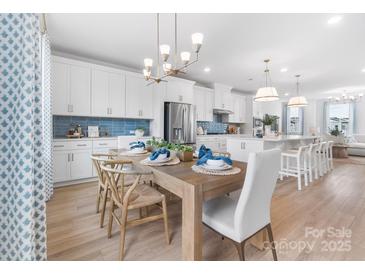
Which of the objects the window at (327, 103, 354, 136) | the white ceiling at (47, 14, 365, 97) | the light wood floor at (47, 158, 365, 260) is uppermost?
the white ceiling at (47, 14, 365, 97)

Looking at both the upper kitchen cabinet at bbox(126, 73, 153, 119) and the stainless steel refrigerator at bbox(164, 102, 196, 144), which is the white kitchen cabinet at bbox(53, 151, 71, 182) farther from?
the stainless steel refrigerator at bbox(164, 102, 196, 144)

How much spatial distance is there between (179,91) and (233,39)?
2.09 metres

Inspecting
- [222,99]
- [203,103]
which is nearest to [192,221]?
[203,103]

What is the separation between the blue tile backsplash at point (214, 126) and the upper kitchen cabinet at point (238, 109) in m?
0.37

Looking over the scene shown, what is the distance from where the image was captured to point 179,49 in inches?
134

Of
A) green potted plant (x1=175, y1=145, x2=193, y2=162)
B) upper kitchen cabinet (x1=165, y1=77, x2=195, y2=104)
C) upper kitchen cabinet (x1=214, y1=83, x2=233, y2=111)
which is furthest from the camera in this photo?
upper kitchen cabinet (x1=214, y1=83, x2=233, y2=111)

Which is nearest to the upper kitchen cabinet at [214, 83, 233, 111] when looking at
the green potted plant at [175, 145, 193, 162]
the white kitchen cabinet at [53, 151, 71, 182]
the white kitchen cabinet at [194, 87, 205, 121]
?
the white kitchen cabinet at [194, 87, 205, 121]

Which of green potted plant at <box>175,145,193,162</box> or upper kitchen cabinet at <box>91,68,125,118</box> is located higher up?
upper kitchen cabinet at <box>91,68,125,118</box>

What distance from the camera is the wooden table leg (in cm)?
114

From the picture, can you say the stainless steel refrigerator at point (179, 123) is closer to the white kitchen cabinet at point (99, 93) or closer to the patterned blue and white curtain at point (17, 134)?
the white kitchen cabinet at point (99, 93)

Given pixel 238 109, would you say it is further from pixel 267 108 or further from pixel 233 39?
pixel 233 39

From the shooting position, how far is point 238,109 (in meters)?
6.82

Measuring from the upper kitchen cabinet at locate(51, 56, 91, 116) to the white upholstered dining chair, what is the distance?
10.8 feet
